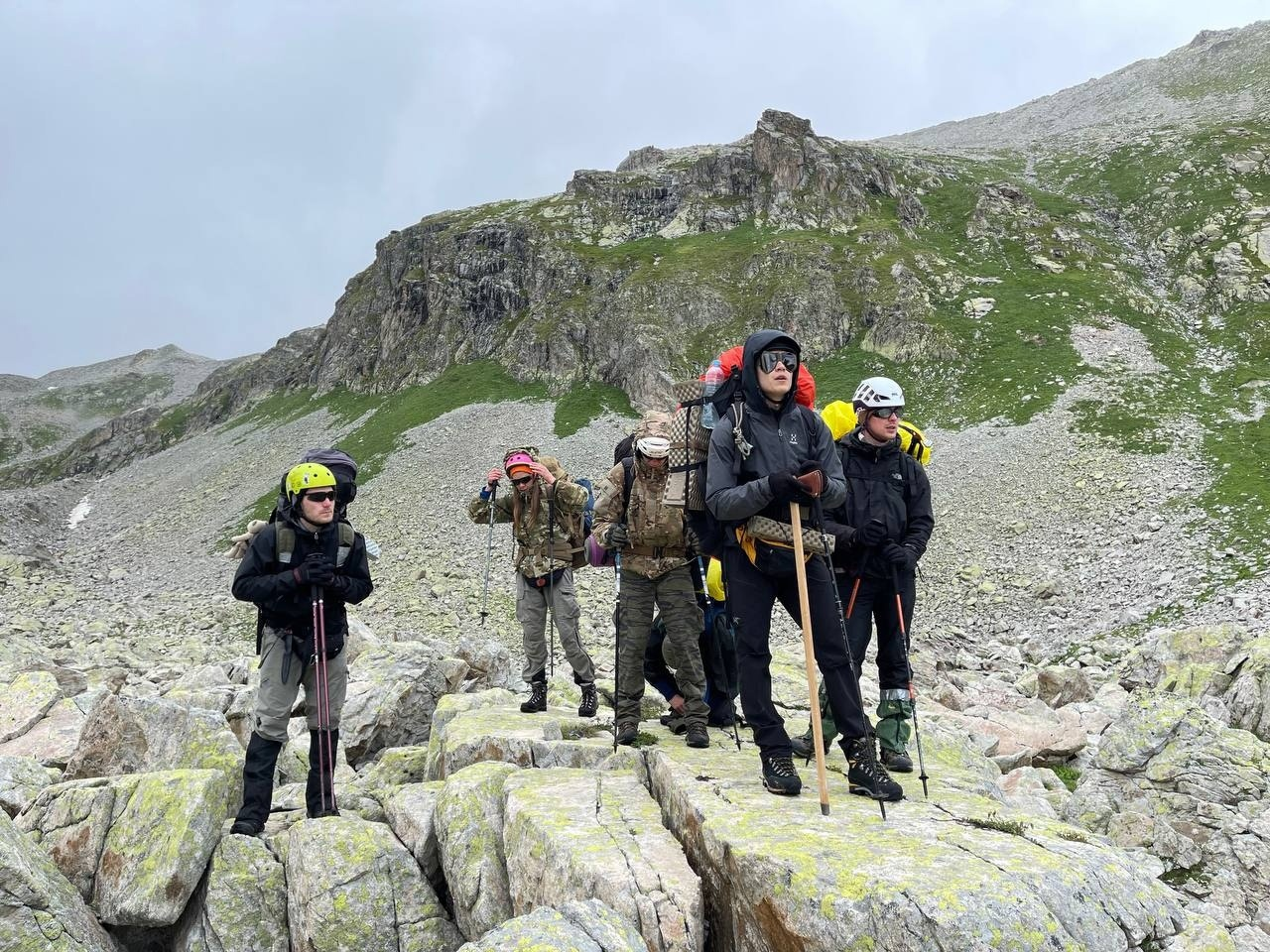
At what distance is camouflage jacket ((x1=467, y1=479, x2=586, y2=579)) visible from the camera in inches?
440

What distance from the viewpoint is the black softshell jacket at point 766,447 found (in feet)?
21.2

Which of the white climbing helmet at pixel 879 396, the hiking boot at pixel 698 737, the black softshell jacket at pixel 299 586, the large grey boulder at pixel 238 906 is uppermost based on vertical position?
the white climbing helmet at pixel 879 396

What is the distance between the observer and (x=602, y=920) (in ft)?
15.0

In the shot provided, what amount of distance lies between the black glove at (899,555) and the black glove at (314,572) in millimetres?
5846

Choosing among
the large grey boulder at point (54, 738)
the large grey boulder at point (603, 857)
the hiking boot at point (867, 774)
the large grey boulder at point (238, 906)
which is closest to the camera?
the large grey boulder at point (603, 857)

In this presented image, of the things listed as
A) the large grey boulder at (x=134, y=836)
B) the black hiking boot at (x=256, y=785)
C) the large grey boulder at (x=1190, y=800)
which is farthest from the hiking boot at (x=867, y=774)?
the large grey boulder at (x=134, y=836)

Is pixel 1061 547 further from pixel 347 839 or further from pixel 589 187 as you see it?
pixel 589 187

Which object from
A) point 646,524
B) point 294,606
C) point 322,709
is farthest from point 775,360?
point 322,709

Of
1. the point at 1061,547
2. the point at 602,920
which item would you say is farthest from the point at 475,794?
the point at 1061,547

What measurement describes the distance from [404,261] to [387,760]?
105645 mm

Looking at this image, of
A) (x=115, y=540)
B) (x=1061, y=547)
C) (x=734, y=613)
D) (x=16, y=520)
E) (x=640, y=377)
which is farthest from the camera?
(x=640, y=377)

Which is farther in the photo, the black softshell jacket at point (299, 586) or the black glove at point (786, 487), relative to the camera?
the black softshell jacket at point (299, 586)

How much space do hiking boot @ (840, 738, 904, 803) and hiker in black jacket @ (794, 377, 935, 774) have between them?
1209 millimetres

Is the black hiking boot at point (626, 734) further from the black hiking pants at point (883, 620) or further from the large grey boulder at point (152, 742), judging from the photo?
the large grey boulder at point (152, 742)
